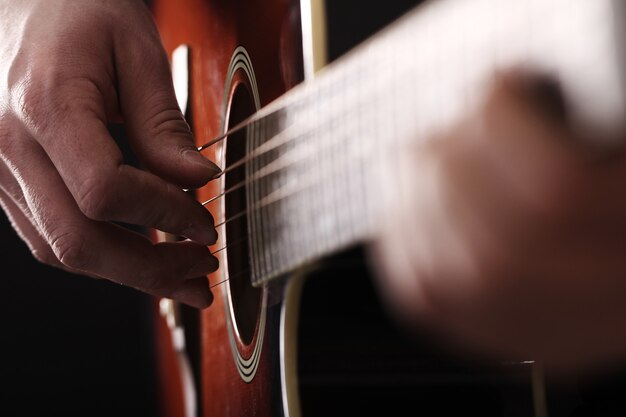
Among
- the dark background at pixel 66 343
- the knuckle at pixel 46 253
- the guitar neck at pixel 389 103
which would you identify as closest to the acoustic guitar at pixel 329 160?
the guitar neck at pixel 389 103

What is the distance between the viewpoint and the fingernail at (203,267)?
1.93 ft

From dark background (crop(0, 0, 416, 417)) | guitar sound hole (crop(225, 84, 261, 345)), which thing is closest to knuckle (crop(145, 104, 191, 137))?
guitar sound hole (crop(225, 84, 261, 345))

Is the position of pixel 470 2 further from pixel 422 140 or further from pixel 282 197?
pixel 282 197

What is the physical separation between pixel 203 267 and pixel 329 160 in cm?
17

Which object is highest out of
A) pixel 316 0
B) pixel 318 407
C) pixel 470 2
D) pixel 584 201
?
pixel 316 0

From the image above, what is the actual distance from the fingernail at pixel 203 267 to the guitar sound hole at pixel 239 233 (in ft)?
0.12

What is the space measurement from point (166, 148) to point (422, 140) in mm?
218

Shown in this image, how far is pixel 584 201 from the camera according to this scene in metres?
0.28

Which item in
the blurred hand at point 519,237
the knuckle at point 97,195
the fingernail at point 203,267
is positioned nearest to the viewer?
the blurred hand at point 519,237

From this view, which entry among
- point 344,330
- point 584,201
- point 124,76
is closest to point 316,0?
point 124,76

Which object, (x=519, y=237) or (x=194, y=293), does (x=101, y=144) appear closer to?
(x=194, y=293)

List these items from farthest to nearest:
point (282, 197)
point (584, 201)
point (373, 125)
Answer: point (282, 197)
point (373, 125)
point (584, 201)

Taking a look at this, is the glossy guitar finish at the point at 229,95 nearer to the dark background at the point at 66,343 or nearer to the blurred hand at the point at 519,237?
the blurred hand at the point at 519,237

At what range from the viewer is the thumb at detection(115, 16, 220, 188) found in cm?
51
